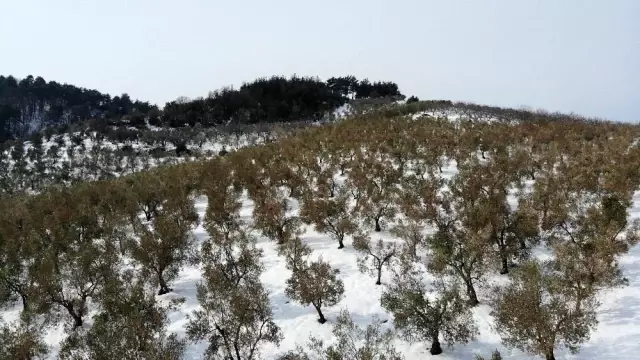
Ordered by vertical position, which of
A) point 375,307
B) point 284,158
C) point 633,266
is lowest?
point 375,307

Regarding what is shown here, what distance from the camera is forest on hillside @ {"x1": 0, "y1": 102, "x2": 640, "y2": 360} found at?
30.6 metres

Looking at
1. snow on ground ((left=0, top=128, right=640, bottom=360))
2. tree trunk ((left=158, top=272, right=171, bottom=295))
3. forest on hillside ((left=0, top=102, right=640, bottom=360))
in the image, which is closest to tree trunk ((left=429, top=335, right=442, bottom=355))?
forest on hillside ((left=0, top=102, right=640, bottom=360))

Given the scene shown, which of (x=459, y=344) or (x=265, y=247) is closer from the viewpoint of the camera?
(x=459, y=344)

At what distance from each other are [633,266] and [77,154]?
462 feet

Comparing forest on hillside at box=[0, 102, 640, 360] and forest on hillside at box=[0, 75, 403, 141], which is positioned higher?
forest on hillside at box=[0, 75, 403, 141]

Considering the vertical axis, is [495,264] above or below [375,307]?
above

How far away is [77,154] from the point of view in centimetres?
13488

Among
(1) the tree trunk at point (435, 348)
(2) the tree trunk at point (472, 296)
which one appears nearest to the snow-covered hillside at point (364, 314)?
(1) the tree trunk at point (435, 348)

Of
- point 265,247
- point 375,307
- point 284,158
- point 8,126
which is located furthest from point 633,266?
point 8,126

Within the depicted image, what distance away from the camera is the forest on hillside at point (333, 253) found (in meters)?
30.6

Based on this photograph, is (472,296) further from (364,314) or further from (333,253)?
(333,253)

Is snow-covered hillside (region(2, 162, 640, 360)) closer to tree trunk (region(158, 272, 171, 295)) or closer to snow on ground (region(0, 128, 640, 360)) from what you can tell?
snow on ground (region(0, 128, 640, 360))

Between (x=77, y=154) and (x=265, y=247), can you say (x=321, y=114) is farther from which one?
(x=265, y=247)

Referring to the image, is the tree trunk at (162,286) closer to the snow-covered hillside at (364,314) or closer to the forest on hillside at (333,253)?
the forest on hillside at (333,253)
